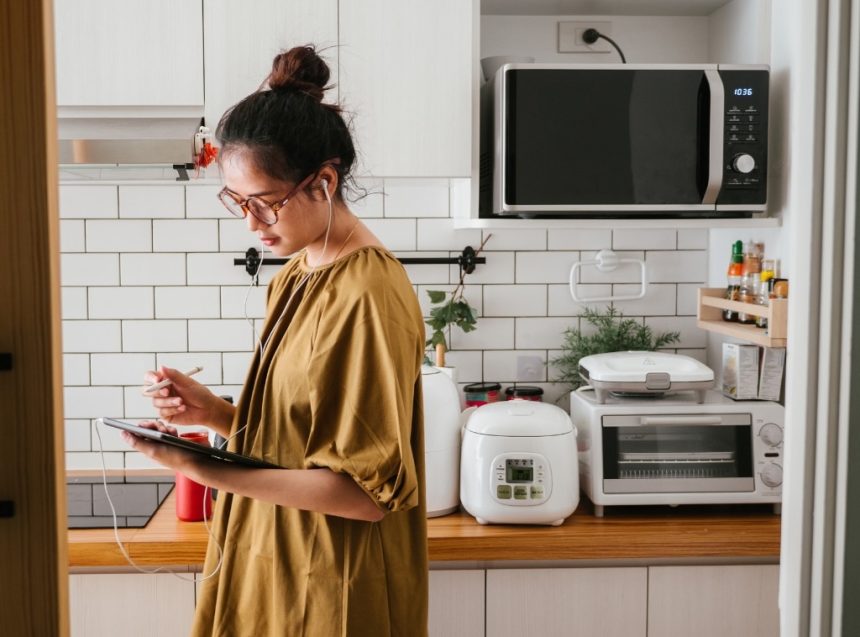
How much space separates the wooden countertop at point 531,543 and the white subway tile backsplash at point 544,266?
2.55 feet

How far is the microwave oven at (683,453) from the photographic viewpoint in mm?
2020

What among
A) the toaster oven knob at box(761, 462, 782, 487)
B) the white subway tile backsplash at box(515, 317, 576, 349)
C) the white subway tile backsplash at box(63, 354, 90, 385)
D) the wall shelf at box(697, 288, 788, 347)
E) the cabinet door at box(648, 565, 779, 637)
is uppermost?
the wall shelf at box(697, 288, 788, 347)

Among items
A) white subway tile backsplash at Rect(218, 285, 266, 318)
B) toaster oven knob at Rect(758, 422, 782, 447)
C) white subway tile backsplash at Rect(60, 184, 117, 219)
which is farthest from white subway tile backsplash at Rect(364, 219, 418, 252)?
toaster oven knob at Rect(758, 422, 782, 447)

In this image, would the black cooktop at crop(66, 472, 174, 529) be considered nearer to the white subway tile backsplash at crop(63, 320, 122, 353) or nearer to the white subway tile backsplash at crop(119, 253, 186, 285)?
the white subway tile backsplash at crop(63, 320, 122, 353)

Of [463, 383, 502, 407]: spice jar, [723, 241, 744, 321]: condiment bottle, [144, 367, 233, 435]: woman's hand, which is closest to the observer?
[144, 367, 233, 435]: woman's hand

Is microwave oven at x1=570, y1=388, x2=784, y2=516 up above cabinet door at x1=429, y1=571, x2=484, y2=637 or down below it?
above

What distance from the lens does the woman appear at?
1.18 meters

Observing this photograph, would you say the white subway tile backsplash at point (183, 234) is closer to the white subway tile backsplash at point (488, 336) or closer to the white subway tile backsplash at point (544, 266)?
the white subway tile backsplash at point (488, 336)

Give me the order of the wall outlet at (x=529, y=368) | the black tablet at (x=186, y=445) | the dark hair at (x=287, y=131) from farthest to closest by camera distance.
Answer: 1. the wall outlet at (x=529, y=368)
2. the dark hair at (x=287, y=131)
3. the black tablet at (x=186, y=445)

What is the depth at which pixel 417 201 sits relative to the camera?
2426 millimetres

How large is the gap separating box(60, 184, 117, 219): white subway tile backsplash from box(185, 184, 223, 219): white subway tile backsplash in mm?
208

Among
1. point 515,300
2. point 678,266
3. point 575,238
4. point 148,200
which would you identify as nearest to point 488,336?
point 515,300

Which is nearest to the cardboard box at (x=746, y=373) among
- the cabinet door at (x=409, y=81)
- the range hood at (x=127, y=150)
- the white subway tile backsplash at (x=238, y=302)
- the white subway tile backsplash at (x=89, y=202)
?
the cabinet door at (x=409, y=81)

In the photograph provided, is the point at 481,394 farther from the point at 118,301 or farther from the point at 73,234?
the point at 73,234
